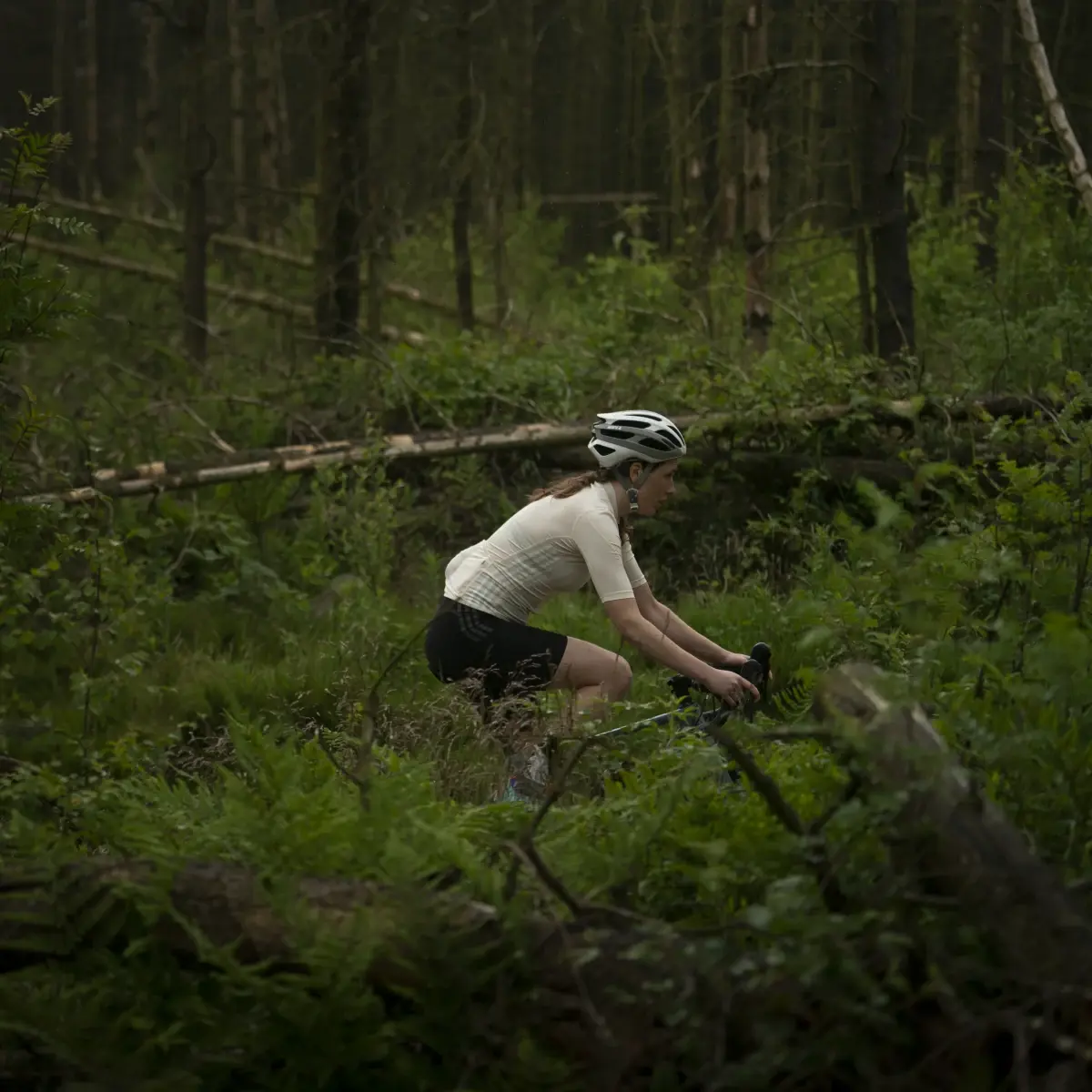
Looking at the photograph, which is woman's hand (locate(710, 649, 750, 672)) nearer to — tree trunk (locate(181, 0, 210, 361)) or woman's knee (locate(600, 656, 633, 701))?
woman's knee (locate(600, 656, 633, 701))

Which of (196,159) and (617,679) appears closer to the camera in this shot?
(617,679)

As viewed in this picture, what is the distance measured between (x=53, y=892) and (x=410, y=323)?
1624cm

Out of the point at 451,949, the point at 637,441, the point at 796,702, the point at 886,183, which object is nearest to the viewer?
the point at 451,949

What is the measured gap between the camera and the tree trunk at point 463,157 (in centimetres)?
1672

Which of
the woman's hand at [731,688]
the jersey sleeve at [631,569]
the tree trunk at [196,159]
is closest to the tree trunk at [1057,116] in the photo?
the jersey sleeve at [631,569]

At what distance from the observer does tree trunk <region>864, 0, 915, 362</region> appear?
1162 cm

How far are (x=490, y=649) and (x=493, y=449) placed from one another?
13.0ft

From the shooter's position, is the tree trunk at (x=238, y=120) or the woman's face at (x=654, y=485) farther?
the tree trunk at (x=238, y=120)

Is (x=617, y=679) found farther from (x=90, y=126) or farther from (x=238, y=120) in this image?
(x=90, y=126)

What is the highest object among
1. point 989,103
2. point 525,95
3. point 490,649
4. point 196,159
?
point 525,95

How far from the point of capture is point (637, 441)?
6559mm

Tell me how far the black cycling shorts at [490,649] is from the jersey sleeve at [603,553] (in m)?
0.51

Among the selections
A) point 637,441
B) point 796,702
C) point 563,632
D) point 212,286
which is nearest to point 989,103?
point 212,286

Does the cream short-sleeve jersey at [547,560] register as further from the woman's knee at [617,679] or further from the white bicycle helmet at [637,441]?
the woman's knee at [617,679]
